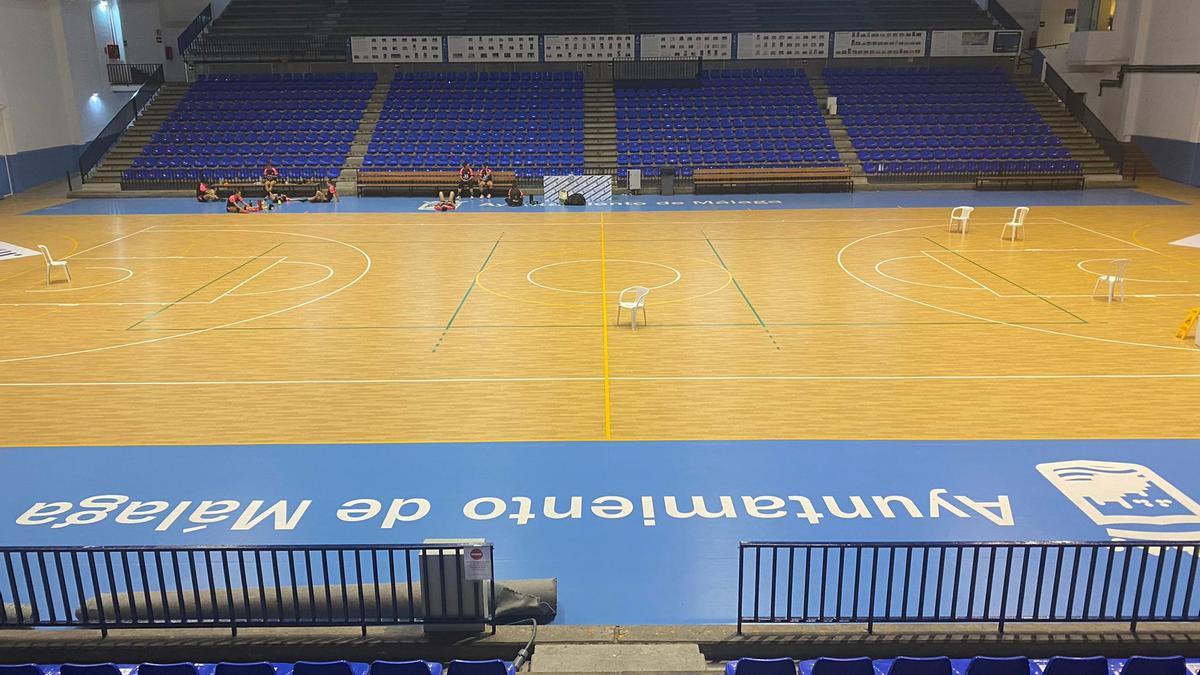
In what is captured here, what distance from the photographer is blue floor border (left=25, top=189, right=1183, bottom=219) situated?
28172 mm

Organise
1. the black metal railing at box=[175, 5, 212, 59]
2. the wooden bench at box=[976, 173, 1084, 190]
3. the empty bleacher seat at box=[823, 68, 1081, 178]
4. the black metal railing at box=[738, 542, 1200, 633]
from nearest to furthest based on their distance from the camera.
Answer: the black metal railing at box=[738, 542, 1200, 633] < the wooden bench at box=[976, 173, 1084, 190] < the empty bleacher seat at box=[823, 68, 1081, 178] < the black metal railing at box=[175, 5, 212, 59]

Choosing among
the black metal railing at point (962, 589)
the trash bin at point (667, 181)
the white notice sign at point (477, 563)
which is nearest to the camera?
the white notice sign at point (477, 563)

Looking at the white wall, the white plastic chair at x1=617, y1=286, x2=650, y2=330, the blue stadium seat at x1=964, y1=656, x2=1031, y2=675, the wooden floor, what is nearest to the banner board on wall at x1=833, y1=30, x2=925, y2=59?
the white wall

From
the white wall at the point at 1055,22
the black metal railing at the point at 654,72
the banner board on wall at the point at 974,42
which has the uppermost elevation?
the white wall at the point at 1055,22

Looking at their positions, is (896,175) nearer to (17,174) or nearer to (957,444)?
(957,444)

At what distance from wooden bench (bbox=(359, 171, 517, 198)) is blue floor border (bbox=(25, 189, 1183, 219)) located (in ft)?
1.96

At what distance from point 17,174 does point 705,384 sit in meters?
32.3

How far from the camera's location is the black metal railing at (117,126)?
110ft

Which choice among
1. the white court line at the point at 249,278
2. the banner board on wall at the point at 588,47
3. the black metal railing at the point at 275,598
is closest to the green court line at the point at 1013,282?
the black metal railing at the point at 275,598

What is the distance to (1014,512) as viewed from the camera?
844 cm

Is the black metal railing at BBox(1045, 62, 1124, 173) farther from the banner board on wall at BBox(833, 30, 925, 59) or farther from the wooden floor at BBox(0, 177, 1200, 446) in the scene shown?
the wooden floor at BBox(0, 177, 1200, 446)

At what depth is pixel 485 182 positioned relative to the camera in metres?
31.5

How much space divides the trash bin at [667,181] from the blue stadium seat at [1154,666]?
90.7ft

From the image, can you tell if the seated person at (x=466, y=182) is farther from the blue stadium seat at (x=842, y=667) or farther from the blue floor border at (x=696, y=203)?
the blue stadium seat at (x=842, y=667)
